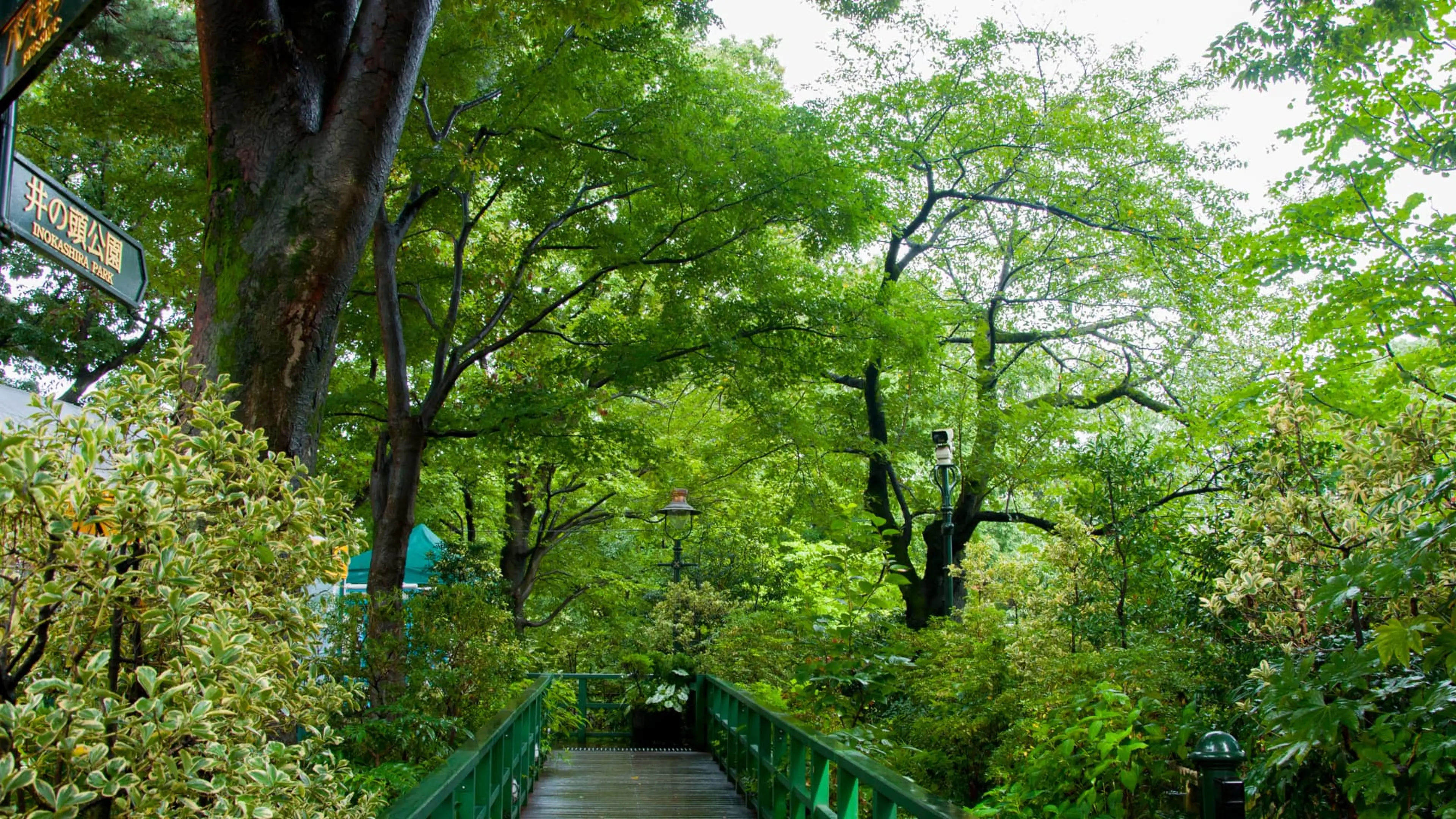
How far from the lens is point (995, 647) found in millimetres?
7371

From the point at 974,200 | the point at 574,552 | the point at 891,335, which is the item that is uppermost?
the point at 974,200

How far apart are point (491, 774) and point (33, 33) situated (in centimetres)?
486

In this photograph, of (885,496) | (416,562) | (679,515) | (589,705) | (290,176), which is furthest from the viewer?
(885,496)

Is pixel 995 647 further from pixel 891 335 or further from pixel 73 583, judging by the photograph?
pixel 73 583

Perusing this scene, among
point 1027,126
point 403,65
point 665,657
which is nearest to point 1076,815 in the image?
point 403,65

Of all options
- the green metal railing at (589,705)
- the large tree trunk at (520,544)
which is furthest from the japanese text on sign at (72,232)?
the large tree trunk at (520,544)

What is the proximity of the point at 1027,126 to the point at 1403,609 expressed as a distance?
12.7 m

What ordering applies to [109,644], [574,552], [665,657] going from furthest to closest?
[574,552] < [665,657] < [109,644]

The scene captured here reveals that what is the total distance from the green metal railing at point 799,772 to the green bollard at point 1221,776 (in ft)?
2.53

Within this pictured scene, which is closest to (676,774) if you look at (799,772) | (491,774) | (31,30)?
(799,772)

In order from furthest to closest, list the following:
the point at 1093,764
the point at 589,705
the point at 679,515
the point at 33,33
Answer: the point at 589,705 → the point at 679,515 → the point at 1093,764 → the point at 33,33

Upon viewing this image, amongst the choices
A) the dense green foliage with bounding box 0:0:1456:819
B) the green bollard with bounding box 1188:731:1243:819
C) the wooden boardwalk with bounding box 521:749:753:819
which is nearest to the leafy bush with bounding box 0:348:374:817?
the dense green foliage with bounding box 0:0:1456:819

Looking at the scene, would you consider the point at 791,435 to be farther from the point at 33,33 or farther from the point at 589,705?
the point at 33,33

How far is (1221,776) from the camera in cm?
292
